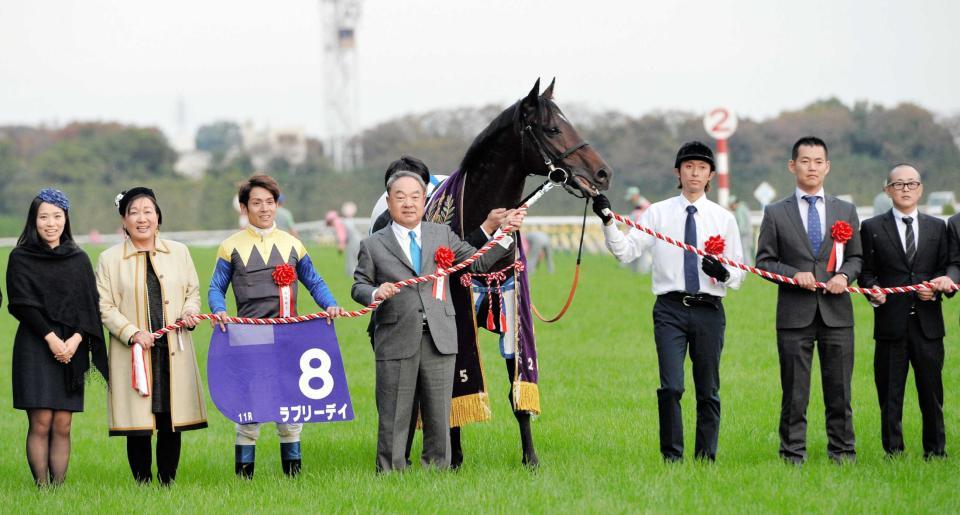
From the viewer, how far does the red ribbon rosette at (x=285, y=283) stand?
6.78 m

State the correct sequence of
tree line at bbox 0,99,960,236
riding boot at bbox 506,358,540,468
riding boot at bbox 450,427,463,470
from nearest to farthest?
riding boot at bbox 506,358,540,468
riding boot at bbox 450,427,463,470
tree line at bbox 0,99,960,236

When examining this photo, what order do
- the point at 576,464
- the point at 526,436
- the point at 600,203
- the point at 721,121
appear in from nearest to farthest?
the point at 600,203, the point at 576,464, the point at 526,436, the point at 721,121

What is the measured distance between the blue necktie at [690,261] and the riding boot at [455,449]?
1777 mm

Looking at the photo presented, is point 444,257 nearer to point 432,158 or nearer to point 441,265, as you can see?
point 441,265

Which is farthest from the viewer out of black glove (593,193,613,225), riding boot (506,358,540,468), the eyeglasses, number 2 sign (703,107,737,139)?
number 2 sign (703,107,737,139)

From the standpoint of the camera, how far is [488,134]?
6934mm

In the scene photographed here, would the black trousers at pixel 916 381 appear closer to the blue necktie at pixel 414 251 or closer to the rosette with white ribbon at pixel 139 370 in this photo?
the blue necktie at pixel 414 251

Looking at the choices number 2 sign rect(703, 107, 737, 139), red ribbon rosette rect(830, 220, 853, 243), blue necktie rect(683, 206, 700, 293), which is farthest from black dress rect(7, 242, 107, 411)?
number 2 sign rect(703, 107, 737, 139)

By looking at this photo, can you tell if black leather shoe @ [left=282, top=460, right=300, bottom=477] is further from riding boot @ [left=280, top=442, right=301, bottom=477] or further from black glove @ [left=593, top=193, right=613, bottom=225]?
black glove @ [left=593, top=193, right=613, bottom=225]

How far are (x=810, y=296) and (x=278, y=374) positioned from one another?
319cm

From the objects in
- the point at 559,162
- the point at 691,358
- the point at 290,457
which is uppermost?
the point at 559,162

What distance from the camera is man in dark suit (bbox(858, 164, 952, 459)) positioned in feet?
22.9

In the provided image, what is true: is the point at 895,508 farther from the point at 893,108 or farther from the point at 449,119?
the point at 449,119

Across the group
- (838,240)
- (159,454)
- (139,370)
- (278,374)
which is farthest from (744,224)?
(139,370)
